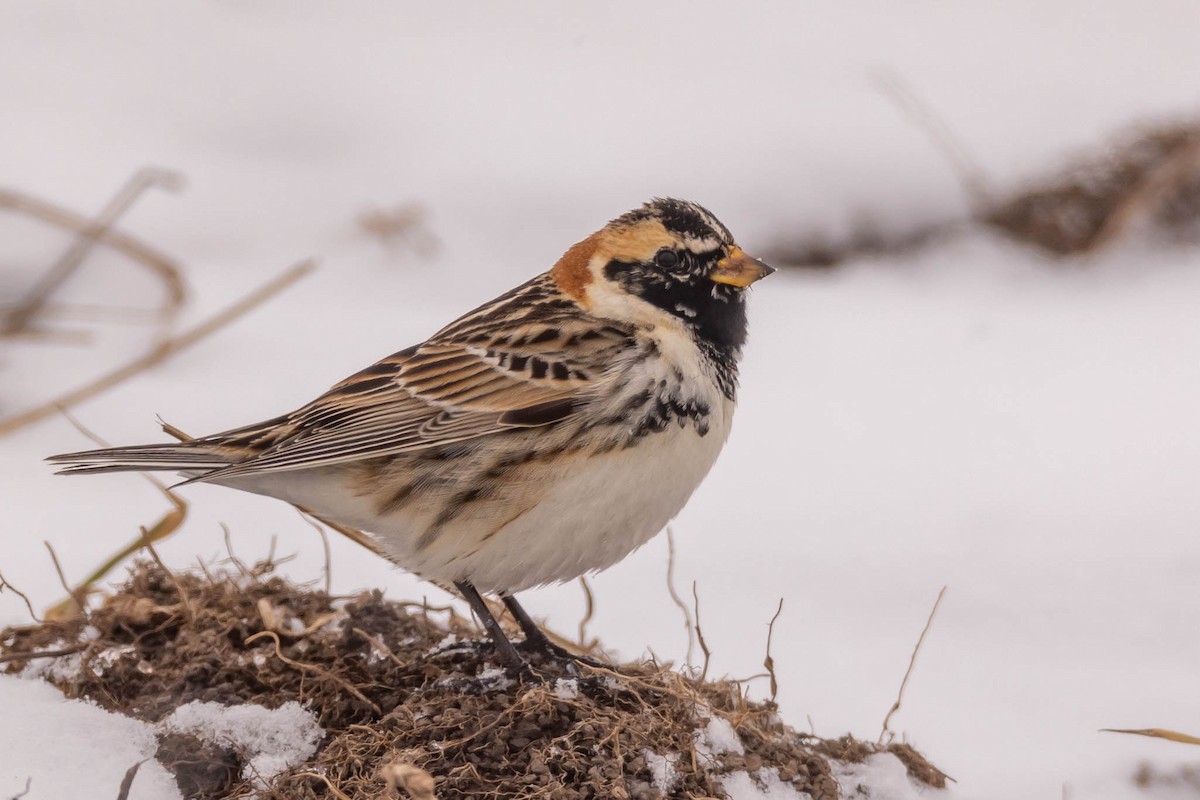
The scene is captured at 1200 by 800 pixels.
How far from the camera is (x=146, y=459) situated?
4.34 metres

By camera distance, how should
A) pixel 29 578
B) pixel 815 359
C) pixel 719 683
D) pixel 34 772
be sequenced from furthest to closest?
pixel 815 359 → pixel 29 578 → pixel 719 683 → pixel 34 772

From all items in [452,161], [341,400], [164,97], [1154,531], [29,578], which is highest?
[164,97]

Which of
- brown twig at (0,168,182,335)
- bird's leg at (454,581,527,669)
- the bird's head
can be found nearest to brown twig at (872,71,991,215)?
the bird's head

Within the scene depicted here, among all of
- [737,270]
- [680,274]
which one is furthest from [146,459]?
[737,270]

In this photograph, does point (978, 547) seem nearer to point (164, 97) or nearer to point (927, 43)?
point (927, 43)

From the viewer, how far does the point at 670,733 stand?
3.92m

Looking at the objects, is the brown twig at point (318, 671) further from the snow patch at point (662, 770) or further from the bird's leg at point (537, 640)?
the snow patch at point (662, 770)

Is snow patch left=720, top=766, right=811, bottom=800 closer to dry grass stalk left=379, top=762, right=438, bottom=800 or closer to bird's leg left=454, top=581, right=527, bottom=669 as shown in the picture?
bird's leg left=454, top=581, right=527, bottom=669

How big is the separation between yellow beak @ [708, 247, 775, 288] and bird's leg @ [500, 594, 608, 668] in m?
1.22

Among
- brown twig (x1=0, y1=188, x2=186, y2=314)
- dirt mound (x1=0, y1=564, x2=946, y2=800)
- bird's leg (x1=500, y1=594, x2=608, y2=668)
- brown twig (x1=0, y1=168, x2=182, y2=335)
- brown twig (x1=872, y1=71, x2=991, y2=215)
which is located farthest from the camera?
brown twig (x1=872, y1=71, x2=991, y2=215)

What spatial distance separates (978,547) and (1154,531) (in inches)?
29.1

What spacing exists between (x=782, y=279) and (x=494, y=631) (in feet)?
14.4

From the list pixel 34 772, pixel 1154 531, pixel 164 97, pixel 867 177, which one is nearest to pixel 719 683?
pixel 34 772

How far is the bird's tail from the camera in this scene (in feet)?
14.1
